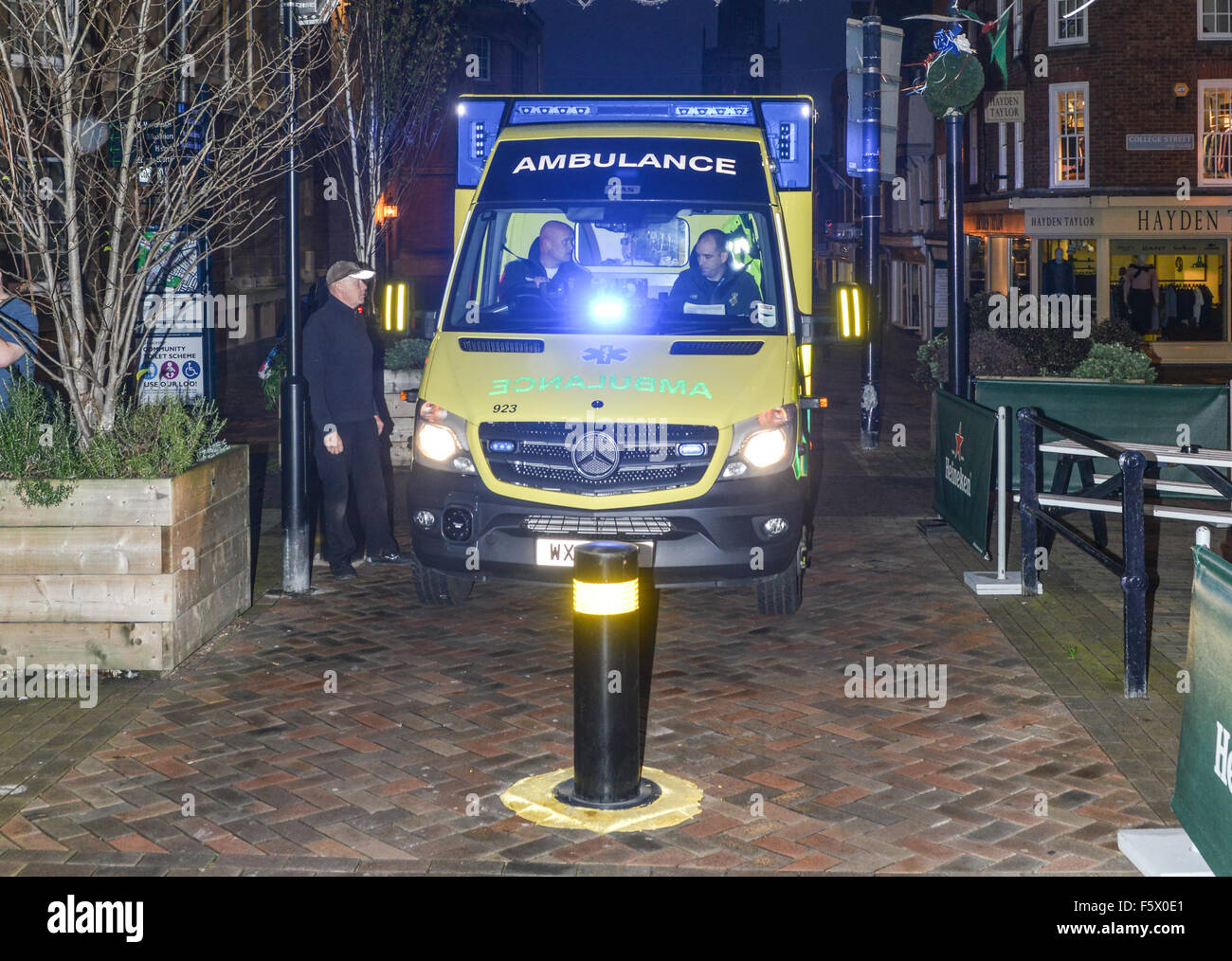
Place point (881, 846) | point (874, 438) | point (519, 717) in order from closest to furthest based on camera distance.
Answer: point (881, 846), point (519, 717), point (874, 438)

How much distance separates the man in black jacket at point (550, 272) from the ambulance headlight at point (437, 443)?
48.0 inches

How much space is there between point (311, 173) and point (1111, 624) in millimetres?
27729

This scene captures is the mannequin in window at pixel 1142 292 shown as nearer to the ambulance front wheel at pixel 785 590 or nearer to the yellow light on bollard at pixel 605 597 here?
the ambulance front wheel at pixel 785 590

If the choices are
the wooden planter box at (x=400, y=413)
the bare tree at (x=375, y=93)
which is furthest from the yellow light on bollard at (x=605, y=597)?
the bare tree at (x=375, y=93)

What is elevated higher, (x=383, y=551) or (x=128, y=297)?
(x=128, y=297)

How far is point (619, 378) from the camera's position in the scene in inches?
313

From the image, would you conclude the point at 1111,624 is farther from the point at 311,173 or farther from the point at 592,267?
the point at 311,173

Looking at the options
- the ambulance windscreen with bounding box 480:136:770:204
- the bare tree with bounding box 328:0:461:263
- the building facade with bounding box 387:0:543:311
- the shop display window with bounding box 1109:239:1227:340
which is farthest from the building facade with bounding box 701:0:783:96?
the ambulance windscreen with bounding box 480:136:770:204

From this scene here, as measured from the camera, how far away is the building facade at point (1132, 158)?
105 feet

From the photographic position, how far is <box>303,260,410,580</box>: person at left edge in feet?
31.1

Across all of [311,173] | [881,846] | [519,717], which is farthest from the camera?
[311,173]

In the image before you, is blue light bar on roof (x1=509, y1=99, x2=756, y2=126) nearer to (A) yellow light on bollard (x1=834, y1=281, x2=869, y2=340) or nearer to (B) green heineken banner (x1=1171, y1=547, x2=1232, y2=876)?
(A) yellow light on bollard (x1=834, y1=281, x2=869, y2=340)

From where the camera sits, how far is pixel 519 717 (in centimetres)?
682
